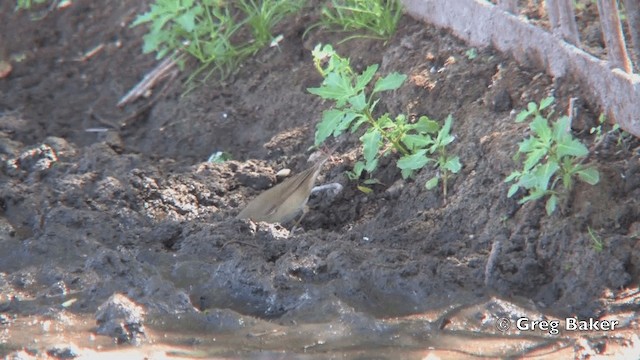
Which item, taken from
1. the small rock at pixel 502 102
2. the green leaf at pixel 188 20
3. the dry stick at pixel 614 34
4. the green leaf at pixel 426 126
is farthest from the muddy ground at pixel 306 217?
the green leaf at pixel 188 20

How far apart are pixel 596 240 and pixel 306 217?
1245 millimetres

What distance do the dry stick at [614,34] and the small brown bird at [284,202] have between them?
3.92ft

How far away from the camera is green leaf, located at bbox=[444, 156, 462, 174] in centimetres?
373

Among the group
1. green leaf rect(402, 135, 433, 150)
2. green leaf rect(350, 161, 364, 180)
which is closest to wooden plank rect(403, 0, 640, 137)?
green leaf rect(402, 135, 433, 150)

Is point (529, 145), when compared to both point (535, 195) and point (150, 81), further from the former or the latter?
point (150, 81)

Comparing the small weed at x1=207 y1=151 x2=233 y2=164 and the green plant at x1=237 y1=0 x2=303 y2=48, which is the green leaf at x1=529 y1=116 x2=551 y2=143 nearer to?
the small weed at x1=207 y1=151 x2=233 y2=164

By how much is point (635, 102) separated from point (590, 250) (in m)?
0.61

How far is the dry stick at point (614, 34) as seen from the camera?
3.54 meters

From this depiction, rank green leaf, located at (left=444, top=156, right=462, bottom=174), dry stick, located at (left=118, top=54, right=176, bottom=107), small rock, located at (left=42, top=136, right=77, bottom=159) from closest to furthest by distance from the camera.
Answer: green leaf, located at (left=444, top=156, right=462, bottom=174) → small rock, located at (left=42, top=136, right=77, bottom=159) → dry stick, located at (left=118, top=54, right=176, bottom=107)

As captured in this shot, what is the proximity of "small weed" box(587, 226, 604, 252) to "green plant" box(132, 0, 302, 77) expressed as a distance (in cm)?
241

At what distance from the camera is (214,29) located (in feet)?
17.4

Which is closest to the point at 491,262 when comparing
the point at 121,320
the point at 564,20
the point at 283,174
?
the point at 564,20

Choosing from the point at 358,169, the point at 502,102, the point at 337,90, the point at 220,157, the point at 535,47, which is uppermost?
the point at 337,90

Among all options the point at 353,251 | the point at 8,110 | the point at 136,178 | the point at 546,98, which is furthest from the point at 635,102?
the point at 8,110
